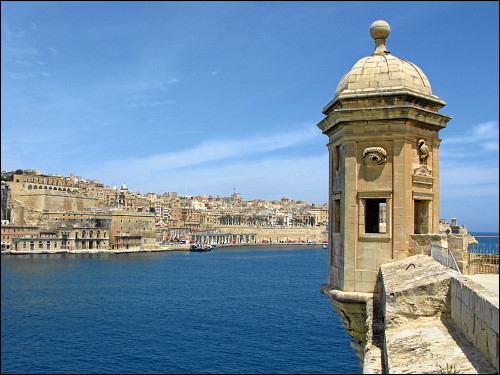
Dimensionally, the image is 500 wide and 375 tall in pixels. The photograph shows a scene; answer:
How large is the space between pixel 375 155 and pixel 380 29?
2.16 metres

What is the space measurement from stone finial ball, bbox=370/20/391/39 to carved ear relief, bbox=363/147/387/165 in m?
2.00

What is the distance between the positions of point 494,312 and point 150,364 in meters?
20.8

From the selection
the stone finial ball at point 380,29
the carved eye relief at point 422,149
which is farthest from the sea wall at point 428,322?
the stone finial ball at point 380,29

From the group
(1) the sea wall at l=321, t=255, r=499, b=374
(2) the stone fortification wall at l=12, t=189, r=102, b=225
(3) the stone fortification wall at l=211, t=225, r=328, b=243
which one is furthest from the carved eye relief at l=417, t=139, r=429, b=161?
(3) the stone fortification wall at l=211, t=225, r=328, b=243

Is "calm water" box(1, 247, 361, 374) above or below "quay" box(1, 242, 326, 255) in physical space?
below

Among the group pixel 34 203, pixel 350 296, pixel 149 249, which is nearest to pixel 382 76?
pixel 350 296

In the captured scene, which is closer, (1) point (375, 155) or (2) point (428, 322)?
(2) point (428, 322)

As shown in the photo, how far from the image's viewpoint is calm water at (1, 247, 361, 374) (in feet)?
71.9

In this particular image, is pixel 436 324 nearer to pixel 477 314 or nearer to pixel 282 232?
pixel 477 314

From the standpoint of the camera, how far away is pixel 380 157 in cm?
683

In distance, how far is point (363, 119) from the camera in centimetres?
693

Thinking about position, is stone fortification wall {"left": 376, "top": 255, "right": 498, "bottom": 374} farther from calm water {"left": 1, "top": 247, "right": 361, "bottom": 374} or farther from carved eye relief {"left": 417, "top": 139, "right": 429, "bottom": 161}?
Result: calm water {"left": 1, "top": 247, "right": 361, "bottom": 374}

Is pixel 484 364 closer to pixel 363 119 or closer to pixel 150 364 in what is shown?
pixel 363 119

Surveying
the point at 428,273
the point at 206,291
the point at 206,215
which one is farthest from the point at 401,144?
the point at 206,215
